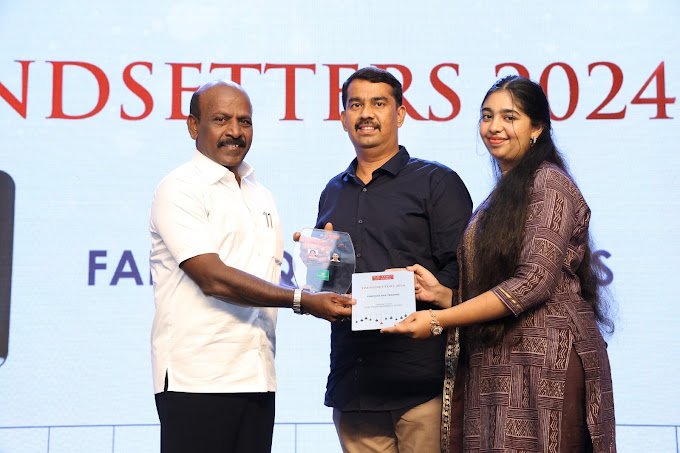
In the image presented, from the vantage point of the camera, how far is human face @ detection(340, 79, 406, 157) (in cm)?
280

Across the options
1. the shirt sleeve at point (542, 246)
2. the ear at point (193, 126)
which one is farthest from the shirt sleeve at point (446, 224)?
the ear at point (193, 126)

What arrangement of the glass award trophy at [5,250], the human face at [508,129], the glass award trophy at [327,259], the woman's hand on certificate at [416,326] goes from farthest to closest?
the glass award trophy at [5,250] < the glass award trophy at [327,259] < the human face at [508,129] < the woman's hand on certificate at [416,326]

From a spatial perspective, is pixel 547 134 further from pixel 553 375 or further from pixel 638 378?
pixel 638 378

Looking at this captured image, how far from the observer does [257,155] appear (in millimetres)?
3742

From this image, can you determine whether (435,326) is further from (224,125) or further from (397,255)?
(224,125)

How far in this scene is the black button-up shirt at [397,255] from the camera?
264 centimetres

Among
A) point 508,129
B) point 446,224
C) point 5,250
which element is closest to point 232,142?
point 446,224

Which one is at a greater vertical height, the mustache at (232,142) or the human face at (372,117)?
the human face at (372,117)

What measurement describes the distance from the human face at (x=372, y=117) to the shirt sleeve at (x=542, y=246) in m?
0.63

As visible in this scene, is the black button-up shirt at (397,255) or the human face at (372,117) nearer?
the black button-up shirt at (397,255)

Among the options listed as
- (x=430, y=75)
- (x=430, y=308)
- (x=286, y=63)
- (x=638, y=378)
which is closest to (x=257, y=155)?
(x=286, y=63)

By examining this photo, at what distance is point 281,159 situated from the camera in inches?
148

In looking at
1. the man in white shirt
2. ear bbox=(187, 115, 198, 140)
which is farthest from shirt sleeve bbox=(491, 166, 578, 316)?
ear bbox=(187, 115, 198, 140)

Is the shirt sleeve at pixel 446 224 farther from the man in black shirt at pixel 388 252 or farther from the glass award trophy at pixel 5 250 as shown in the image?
the glass award trophy at pixel 5 250
